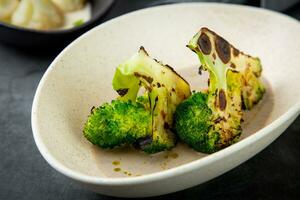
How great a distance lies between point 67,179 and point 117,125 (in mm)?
183

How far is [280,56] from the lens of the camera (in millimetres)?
1413

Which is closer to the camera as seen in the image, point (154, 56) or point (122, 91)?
point (122, 91)

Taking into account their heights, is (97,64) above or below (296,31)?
below

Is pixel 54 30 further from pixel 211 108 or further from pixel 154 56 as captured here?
pixel 211 108

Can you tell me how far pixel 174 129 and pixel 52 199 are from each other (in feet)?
0.96

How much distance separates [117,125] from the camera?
115cm

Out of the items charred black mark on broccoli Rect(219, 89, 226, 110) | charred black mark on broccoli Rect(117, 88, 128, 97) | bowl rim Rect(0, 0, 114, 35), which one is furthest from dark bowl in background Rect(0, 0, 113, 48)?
charred black mark on broccoli Rect(219, 89, 226, 110)

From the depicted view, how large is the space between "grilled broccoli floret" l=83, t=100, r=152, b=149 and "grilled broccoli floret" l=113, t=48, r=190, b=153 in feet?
0.06

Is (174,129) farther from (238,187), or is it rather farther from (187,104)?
(238,187)

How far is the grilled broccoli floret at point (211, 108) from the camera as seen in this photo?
1.15 meters

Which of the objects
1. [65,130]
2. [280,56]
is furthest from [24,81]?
[280,56]

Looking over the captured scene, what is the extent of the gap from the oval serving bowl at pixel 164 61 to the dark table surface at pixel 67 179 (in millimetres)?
77

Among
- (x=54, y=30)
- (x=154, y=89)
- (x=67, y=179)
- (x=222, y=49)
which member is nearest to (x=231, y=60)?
(x=222, y=49)

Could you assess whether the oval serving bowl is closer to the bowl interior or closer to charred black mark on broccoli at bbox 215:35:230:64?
the bowl interior
